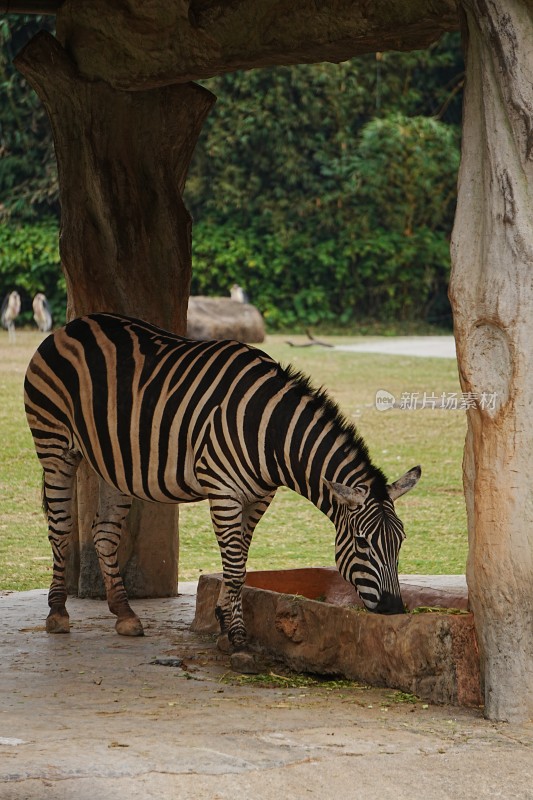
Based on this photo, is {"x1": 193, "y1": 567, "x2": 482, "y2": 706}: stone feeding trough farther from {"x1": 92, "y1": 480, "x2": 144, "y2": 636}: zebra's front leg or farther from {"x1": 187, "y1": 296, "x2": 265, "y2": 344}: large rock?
{"x1": 187, "y1": 296, "x2": 265, "y2": 344}: large rock

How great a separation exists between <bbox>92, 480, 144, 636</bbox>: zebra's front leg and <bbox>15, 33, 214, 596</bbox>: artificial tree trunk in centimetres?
63

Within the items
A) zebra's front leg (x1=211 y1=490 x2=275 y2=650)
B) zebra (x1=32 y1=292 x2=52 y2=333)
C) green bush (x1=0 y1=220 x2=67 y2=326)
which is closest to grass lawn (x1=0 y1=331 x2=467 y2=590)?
zebra's front leg (x1=211 y1=490 x2=275 y2=650)

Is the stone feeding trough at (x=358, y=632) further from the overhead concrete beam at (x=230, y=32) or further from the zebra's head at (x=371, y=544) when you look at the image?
the overhead concrete beam at (x=230, y=32)

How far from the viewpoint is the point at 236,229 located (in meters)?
27.0

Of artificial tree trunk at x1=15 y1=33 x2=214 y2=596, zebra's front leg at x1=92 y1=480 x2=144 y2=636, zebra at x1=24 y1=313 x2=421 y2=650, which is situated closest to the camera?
zebra at x1=24 y1=313 x2=421 y2=650

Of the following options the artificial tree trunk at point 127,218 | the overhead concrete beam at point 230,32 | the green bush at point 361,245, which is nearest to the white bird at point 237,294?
the green bush at point 361,245

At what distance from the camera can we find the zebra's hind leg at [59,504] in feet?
22.7

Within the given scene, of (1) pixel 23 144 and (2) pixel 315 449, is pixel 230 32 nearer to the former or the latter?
(2) pixel 315 449

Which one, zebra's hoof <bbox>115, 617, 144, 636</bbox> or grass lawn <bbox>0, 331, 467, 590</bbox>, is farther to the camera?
grass lawn <bbox>0, 331, 467, 590</bbox>

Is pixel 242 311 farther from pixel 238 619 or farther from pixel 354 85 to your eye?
pixel 238 619

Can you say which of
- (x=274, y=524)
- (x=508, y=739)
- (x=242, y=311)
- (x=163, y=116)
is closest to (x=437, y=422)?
(x=274, y=524)

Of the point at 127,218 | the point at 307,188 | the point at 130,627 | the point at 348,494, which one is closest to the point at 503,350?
the point at 348,494

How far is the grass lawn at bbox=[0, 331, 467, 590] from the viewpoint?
31.9 ft

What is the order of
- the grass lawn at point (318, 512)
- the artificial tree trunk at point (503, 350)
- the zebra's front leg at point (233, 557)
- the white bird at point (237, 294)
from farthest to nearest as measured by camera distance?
the white bird at point (237, 294) < the grass lawn at point (318, 512) < the zebra's front leg at point (233, 557) < the artificial tree trunk at point (503, 350)
